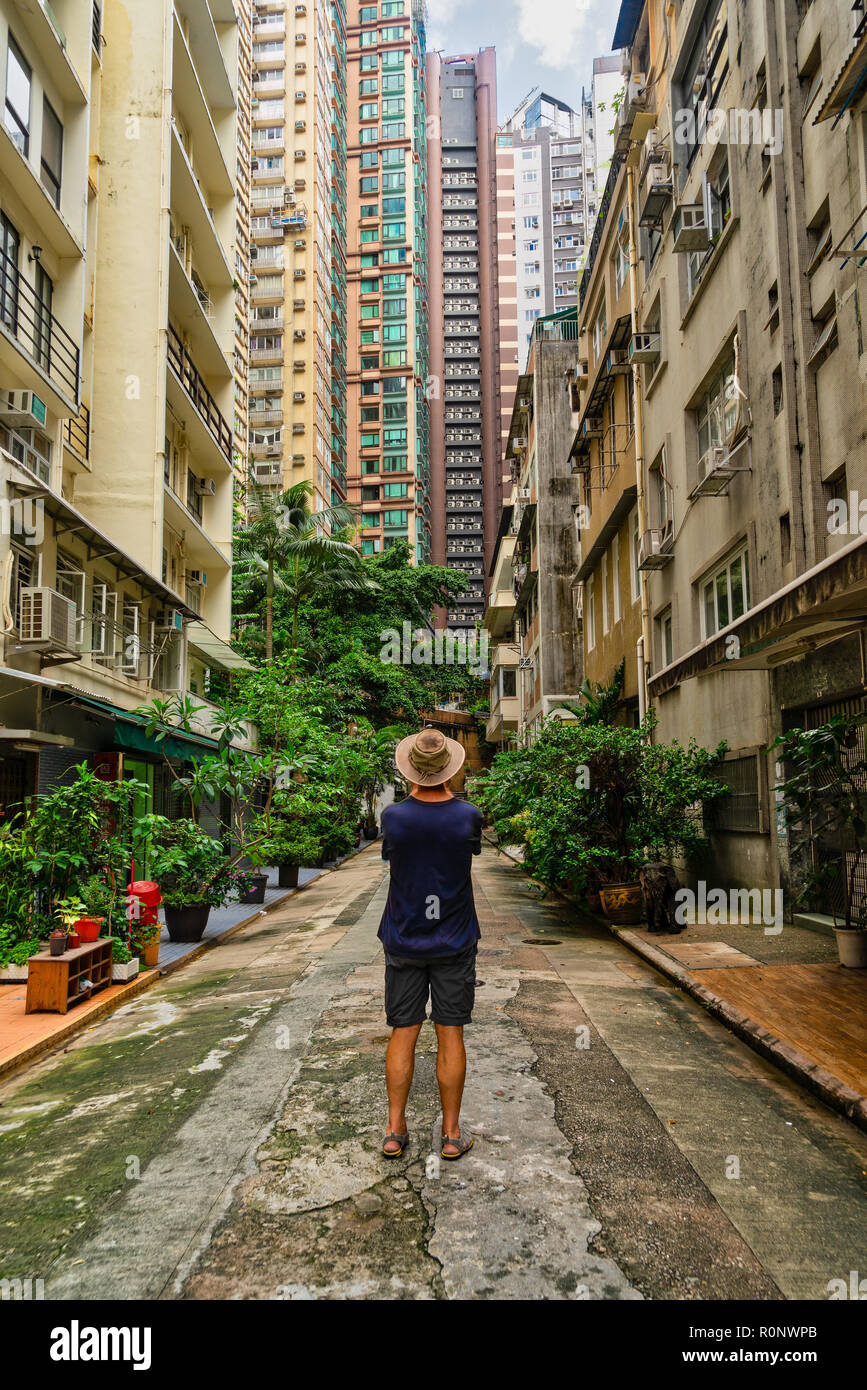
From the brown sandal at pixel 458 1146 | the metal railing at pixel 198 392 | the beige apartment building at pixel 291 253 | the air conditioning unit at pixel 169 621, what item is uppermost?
the beige apartment building at pixel 291 253

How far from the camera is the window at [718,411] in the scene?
14.4m

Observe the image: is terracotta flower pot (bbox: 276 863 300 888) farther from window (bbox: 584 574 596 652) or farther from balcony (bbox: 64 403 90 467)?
window (bbox: 584 574 596 652)

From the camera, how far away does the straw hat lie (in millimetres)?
4840

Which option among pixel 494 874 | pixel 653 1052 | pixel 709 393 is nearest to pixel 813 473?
pixel 709 393

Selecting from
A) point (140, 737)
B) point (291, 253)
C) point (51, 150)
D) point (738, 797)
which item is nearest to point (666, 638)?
point (738, 797)

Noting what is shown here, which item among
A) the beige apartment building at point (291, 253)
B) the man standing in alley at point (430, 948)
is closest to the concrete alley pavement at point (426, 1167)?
the man standing in alley at point (430, 948)

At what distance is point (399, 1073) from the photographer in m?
4.61

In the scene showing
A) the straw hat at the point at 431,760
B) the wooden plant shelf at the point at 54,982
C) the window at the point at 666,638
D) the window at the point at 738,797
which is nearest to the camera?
the straw hat at the point at 431,760

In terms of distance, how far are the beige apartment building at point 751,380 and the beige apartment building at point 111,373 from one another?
8.70m

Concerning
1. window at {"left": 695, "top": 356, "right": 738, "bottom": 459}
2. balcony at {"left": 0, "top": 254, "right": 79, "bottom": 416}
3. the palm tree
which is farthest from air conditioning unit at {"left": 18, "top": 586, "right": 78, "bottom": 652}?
the palm tree

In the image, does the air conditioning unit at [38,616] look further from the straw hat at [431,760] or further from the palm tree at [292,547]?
the palm tree at [292,547]

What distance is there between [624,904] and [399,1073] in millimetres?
9143

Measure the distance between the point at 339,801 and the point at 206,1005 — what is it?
17.9 metres

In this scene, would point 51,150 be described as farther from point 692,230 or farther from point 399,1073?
point 399,1073
